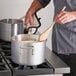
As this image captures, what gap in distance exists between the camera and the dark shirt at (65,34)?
138 centimetres

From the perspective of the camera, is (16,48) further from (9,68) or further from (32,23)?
(32,23)

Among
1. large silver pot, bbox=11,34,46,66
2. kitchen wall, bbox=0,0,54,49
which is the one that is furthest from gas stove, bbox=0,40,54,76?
kitchen wall, bbox=0,0,54,49

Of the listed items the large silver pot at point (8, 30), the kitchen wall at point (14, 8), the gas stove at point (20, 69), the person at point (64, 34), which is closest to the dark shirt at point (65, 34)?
the person at point (64, 34)

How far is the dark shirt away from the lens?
4.52 ft

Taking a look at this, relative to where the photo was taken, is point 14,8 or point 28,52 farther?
point 14,8

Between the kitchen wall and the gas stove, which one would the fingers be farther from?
the kitchen wall

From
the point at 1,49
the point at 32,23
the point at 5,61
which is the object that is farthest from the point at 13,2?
the point at 5,61

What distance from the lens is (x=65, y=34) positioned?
1.43 meters

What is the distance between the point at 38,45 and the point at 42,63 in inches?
4.1

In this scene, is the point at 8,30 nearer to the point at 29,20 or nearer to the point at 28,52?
the point at 29,20

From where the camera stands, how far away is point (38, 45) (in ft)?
3.28

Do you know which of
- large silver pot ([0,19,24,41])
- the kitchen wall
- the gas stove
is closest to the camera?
the gas stove

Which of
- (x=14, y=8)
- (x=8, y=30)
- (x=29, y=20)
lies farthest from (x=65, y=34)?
(x=14, y=8)

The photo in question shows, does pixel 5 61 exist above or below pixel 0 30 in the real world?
below
